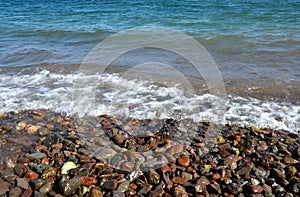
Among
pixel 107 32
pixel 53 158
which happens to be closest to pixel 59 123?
pixel 53 158

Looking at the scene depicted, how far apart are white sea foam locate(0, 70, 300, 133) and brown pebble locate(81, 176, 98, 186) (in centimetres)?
214

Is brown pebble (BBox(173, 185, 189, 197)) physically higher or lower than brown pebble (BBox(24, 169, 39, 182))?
lower

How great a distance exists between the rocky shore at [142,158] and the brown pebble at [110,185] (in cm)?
1

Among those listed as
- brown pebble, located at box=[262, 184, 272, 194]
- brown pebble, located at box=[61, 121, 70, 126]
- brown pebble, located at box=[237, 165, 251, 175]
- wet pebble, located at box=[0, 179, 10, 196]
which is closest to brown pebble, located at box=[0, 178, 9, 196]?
wet pebble, located at box=[0, 179, 10, 196]

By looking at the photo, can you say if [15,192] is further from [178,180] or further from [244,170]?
[244,170]

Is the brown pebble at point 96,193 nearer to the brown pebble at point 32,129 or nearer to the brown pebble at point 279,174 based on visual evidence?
the brown pebble at point 32,129

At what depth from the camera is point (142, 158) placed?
4.21 m

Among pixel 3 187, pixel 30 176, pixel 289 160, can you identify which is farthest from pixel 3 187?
pixel 289 160

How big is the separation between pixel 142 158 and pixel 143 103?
2178mm

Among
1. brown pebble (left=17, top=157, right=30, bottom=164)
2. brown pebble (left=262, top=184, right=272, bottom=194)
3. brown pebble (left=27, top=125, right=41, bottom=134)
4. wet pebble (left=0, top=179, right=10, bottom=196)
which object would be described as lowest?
brown pebble (left=262, top=184, right=272, bottom=194)

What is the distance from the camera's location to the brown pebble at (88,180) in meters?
3.65

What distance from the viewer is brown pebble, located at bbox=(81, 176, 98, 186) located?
12.0ft

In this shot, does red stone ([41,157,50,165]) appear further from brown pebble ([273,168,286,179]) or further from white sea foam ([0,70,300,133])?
brown pebble ([273,168,286,179])

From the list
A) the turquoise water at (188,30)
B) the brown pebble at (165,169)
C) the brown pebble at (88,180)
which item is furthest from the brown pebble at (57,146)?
the turquoise water at (188,30)
